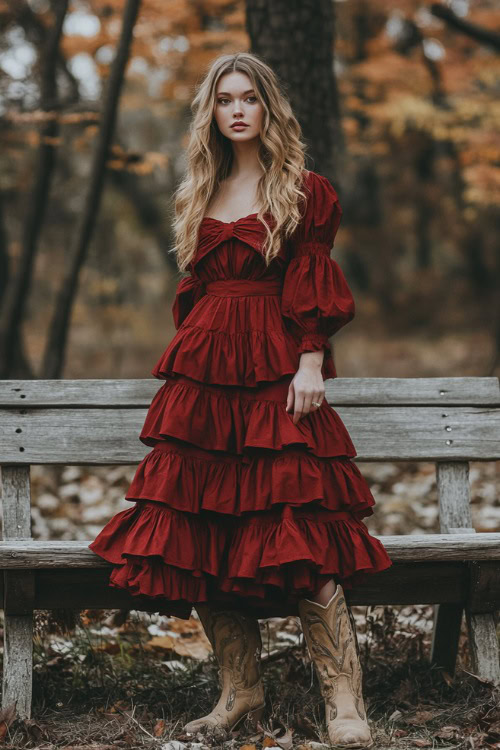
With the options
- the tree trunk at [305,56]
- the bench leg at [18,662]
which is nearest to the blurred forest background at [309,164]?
the tree trunk at [305,56]

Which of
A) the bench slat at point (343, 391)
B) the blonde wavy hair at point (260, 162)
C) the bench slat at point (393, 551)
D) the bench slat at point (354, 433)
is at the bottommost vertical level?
the bench slat at point (393, 551)

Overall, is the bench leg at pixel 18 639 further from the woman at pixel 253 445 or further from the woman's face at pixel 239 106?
the woman's face at pixel 239 106

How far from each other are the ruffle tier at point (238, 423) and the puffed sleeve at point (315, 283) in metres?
0.19

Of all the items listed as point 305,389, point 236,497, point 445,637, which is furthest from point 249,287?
point 445,637

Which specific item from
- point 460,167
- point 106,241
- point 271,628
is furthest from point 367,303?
point 271,628

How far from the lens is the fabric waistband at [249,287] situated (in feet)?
9.45

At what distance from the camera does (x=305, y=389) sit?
2.71 meters

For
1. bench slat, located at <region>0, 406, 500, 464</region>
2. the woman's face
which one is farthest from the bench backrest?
the woman's face

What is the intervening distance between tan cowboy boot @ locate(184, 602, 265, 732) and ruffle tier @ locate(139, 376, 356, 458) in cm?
57

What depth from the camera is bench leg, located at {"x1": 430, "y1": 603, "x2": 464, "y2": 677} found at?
324cm

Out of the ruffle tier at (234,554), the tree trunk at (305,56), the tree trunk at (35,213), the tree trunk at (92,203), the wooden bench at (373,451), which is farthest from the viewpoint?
the tree trunk at (35,213)

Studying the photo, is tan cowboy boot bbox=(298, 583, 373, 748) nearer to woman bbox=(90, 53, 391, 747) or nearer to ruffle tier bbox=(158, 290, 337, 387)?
woman bbox=(90, 53, 391, 747)

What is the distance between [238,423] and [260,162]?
899 mm

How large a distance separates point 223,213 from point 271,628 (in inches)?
74.5
